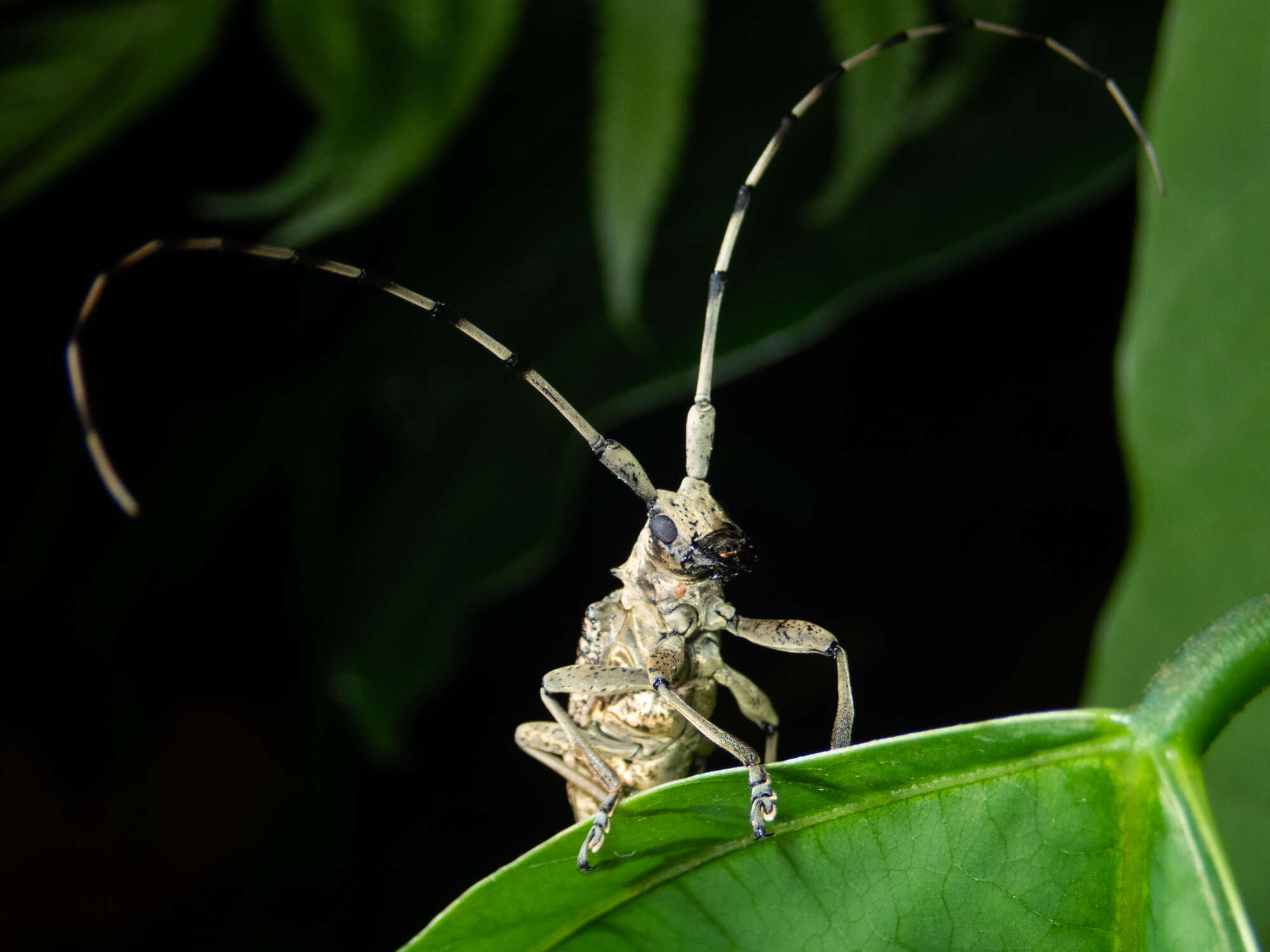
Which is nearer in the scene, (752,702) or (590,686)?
(590,686)

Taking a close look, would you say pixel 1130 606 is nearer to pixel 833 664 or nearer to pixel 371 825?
pixel 833 664

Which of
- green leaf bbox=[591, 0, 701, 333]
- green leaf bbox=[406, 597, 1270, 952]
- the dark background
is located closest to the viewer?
green leaf bbox=[406, 597, 1270, 952]

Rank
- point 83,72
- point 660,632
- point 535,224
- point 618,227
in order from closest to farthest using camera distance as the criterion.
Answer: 1. point 660,632
2. point 618,227
3. point 83,72
4. point 535,224

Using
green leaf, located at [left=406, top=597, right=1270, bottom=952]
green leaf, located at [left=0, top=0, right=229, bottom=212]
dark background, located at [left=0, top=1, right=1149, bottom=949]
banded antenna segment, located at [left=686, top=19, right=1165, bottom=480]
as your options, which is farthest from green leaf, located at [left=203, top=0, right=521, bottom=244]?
green leaf, located at [left=406, top=597, right=1270, bottom=952]

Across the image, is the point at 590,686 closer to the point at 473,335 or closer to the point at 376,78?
the point at 473,335

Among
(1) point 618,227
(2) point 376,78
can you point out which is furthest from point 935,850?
(2) point 376,78

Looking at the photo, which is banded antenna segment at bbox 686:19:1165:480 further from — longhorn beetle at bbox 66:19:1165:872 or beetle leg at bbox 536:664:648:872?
beetle leg at bbox 536:664:648:872

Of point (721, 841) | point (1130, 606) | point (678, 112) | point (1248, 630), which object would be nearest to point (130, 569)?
point (678, 112)
